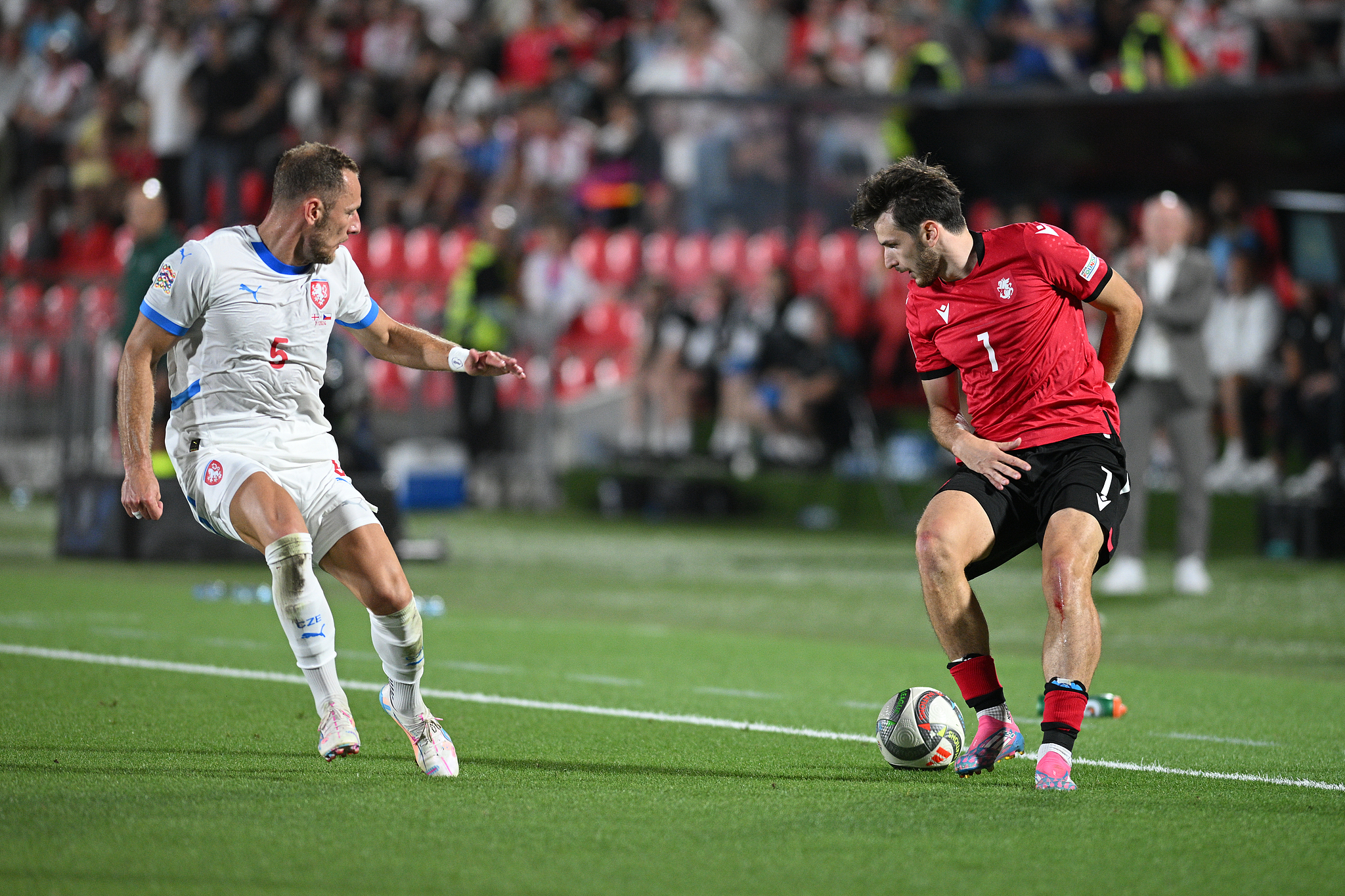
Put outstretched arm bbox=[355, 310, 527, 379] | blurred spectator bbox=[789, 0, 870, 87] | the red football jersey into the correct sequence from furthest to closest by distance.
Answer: blurred spectator bbox=[789, 0, 870, 87] < outstretched arm bbox=[355, 310, 527, 379] < the red football jersey

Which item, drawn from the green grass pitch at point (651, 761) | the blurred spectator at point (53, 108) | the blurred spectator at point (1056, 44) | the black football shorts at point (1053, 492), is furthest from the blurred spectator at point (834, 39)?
the black football shorts at point (1053, 492)

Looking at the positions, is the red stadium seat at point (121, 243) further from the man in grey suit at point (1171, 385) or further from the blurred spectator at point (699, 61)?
the man in grey suit at point (1171, 385)

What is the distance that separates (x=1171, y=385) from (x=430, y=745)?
7627 mm

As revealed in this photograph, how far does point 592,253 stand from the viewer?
21.6 metres

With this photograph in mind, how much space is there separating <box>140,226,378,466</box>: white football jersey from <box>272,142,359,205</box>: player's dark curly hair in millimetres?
248

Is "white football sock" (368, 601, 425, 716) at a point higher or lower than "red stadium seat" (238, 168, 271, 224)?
lower

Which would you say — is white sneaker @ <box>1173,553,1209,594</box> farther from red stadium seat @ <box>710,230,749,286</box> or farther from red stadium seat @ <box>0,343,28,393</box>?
red stadium seat @ <box>0,343,28,393</box>

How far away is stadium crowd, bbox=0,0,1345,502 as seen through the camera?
57.3 ft

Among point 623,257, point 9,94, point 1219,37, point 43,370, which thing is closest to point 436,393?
point 623,257

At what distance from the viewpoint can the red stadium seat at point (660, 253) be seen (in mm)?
20719

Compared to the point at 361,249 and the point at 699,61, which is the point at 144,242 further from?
the point at 361,249

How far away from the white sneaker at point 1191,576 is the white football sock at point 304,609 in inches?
305

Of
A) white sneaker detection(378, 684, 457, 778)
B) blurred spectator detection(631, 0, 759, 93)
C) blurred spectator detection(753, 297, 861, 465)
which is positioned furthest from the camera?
blurred spectator detection(631, 0, 759, 93)

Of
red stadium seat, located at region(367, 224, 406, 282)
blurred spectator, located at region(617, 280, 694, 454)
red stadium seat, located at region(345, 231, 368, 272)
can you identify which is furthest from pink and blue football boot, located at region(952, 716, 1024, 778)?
red stadium seat, located at region(345, 231, 368, 272)
